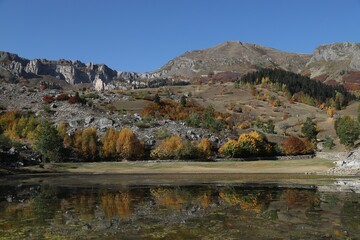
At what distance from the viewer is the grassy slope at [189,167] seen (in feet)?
270

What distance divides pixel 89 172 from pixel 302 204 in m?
60.1

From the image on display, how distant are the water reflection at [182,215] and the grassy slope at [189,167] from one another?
3842 cm

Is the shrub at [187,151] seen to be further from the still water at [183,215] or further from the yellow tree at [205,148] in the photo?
the still water at [183,215]

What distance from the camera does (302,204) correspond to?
3409 cm

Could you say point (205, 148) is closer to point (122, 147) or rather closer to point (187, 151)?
point (187, 151)

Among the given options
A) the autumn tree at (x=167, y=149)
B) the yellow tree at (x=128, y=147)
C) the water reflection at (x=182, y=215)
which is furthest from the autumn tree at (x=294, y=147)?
the water reflection at (x=182, y=215)

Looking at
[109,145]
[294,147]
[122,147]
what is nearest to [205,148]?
[122,147]

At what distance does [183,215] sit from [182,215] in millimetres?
78

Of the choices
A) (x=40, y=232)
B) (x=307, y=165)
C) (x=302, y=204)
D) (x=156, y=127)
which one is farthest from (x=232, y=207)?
(x=156, y=127)

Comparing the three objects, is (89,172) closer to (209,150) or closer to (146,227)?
(209,150)

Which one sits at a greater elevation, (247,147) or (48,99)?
(48,99)

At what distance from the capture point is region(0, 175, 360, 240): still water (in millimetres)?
22422

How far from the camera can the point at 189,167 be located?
291 ft

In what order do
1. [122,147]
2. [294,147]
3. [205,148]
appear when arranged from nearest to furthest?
[122,147], [205,148], [294,147]
